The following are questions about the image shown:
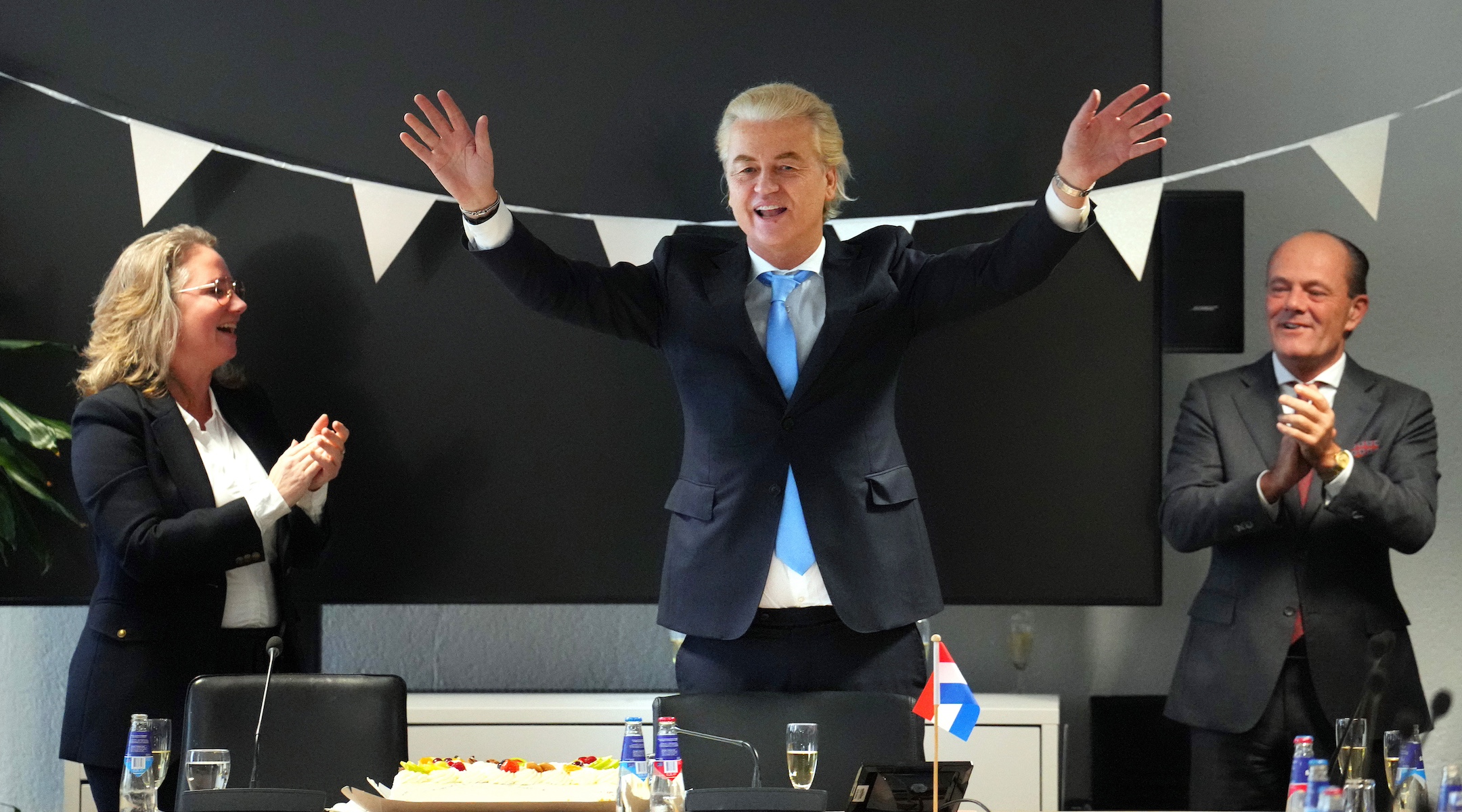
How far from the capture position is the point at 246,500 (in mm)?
3102

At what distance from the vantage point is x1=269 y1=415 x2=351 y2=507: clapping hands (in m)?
3.19

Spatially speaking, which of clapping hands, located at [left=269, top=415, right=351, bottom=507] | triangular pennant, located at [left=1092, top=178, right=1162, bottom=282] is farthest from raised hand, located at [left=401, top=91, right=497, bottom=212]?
triangular pennant, located at [left=1092, top=178, right=1162, bottom=282]

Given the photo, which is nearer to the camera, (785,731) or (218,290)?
(785,731)

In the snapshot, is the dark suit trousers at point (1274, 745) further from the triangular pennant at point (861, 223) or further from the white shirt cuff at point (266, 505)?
the white shirt cuff at point (266, 505)

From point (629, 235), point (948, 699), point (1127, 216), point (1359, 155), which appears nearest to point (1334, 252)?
point (1359, 155)

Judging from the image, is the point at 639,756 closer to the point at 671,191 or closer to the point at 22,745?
the point at 671,191

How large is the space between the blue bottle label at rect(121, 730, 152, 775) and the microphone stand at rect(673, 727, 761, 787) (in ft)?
2.45

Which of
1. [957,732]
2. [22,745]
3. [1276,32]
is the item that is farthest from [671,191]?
[22,745]

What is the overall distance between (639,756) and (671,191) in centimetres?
193

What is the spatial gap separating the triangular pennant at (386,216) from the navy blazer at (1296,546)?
1.90 m

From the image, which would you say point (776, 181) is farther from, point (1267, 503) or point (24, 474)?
point (24, 474)

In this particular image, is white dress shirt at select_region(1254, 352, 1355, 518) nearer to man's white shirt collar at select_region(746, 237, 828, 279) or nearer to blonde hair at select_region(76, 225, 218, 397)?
man's white shirt collar at select_region(746, 237, 828, 279)

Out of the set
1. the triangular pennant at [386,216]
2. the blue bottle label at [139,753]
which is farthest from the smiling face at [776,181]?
the blue bottle label at [139,753]

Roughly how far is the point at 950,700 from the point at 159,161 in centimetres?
252
